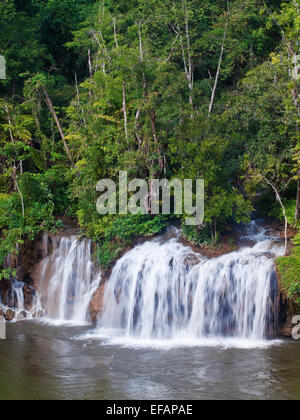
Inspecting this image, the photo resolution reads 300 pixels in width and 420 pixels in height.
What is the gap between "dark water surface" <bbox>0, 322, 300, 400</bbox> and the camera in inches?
374

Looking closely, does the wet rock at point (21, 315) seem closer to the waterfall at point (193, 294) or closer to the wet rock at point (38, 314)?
the wet rock at point (38, 314)

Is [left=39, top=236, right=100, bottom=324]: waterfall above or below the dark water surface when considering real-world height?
above

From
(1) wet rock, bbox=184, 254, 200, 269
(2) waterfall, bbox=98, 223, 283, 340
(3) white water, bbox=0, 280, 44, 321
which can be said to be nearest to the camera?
(2) waterfall, bbox=98, 223, 283, 340

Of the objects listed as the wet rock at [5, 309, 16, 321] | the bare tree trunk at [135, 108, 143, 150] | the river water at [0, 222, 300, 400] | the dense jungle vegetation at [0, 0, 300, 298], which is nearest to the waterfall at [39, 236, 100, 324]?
the river water at [0, 222, 300, 400]

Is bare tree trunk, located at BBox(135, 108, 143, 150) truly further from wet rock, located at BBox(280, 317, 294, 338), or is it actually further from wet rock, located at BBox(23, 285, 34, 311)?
wet rock, located at BBox(280, 317, 294, 338)

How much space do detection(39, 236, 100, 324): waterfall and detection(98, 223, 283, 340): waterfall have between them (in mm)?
1029

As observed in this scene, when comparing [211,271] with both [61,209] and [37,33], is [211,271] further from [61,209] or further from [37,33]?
[37,33]

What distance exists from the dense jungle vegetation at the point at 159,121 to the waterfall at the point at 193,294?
78cm

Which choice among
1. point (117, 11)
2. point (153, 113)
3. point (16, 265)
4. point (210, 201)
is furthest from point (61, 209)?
point (117, 11)

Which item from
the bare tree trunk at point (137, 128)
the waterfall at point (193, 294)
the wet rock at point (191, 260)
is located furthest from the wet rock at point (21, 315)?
the bare tree trunk at point (137, 128)

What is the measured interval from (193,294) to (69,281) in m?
4.16

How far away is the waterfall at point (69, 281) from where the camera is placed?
15.1 meters

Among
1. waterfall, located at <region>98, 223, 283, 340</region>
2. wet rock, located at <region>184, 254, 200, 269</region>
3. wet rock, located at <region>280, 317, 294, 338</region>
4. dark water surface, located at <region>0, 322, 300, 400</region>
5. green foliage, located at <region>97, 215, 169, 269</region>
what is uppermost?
green foliage, located at <region>97, 215, 169, 269</region>

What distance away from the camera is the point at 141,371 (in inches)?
418
